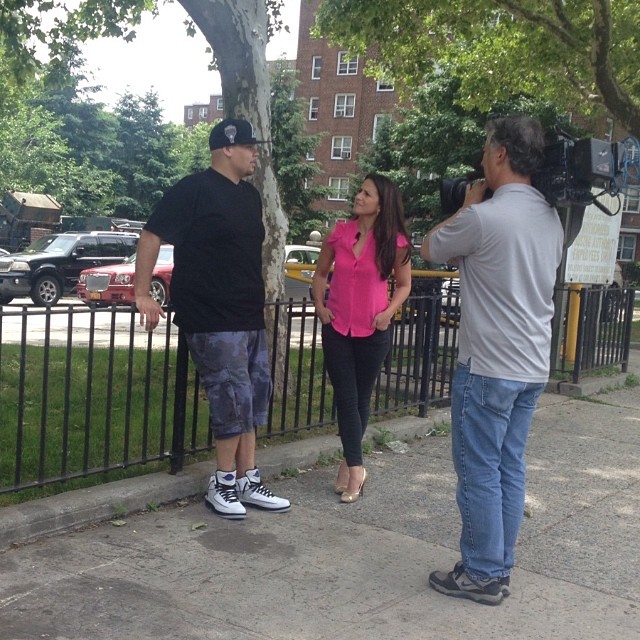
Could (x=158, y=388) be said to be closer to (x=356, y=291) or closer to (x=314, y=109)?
(x=356, y=291)

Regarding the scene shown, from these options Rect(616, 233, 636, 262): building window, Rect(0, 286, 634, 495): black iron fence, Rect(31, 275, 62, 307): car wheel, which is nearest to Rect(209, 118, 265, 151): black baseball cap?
Rect(0, 286, 634, 495): black iron fence

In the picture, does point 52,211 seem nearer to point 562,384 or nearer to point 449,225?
→ point 562,384

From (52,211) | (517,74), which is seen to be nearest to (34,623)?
(517,74)

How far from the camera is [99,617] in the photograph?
3324 millimetres

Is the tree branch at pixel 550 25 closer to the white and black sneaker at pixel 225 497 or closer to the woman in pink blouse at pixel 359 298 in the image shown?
the woman in pink blouse at pixel 359 298

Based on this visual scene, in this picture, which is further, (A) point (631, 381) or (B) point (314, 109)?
(B) point (314, 109)

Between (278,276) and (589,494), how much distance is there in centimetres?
322

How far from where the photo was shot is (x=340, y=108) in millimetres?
55125

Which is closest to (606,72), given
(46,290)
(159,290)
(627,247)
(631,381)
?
(631,381)

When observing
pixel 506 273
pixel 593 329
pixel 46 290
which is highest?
pixel 506 273

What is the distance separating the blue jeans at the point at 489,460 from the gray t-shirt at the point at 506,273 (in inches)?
4.0

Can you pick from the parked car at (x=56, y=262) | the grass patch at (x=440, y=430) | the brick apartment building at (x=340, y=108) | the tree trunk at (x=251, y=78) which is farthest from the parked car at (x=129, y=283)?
the brick apartment building at (x=340, y=108)

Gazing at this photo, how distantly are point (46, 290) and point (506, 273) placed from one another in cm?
1882

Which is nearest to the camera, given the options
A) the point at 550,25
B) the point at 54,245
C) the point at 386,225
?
the point at 386,225
